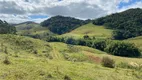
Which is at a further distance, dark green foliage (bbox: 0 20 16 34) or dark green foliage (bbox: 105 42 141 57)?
dark green foliage (bbox: 0 20 16 34)

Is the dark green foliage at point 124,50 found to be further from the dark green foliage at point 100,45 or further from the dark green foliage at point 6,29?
the dark green foliage at point 6,29

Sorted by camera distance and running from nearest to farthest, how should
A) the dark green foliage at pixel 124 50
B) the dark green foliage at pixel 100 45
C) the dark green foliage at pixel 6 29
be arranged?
the dark green foliage at pixel 124 50
the dark green foliage at pixel 6 29
the dark green foliage at pixel 100 45

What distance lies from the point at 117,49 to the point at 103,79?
97.3m

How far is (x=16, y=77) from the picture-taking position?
77.9ft

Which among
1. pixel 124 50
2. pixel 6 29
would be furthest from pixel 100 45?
pixel 6 29

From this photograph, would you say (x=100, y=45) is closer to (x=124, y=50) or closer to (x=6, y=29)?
(x=124, y=50)

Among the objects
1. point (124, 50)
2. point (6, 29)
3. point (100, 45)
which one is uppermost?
point (6, 29)

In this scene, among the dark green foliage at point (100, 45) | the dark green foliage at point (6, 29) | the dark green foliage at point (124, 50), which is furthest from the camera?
the dark green foliage at point (100, 45)

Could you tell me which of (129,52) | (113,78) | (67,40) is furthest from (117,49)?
(113,78)

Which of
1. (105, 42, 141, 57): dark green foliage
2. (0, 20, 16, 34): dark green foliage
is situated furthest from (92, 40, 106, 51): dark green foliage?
(0, 20, 16, 34): dark green foliage

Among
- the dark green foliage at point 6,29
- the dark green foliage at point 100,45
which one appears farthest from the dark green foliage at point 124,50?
the dark green foliage at point 6,29

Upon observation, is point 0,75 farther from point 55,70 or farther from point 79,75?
point 79,75

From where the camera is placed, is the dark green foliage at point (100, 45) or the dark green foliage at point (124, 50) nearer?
the dark green foliage at point (124, 50)

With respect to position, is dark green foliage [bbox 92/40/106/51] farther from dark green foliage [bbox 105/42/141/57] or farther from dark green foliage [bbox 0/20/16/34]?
dark green foliage [bbox 0/20/16/34]
